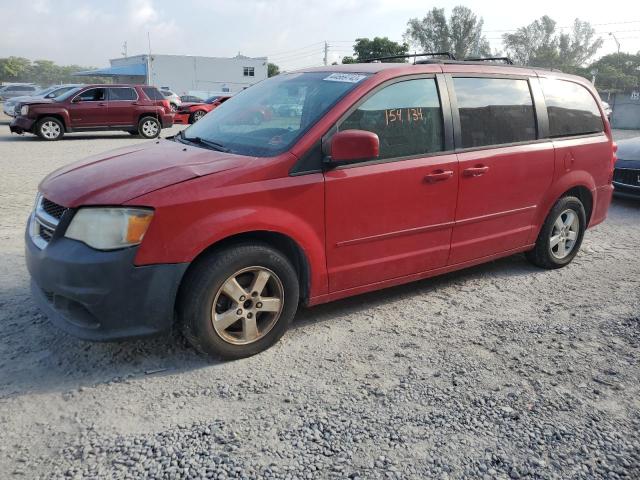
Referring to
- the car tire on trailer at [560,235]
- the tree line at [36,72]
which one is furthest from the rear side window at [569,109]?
the tree line at [36,72]

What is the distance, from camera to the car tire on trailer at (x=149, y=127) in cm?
1726

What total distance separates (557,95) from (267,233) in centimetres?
312

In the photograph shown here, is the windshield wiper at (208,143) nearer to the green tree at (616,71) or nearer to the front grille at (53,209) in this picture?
the front grille at (53,209)

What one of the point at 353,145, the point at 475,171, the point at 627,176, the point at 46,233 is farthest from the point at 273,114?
the point at 627,176

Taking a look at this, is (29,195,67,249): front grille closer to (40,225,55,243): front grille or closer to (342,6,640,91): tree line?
(40,225,55,243): front grille

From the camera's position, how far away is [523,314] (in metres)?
4.11

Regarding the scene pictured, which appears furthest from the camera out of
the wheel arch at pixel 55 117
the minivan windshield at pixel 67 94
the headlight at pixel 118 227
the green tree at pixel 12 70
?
the green tree at pixel 12 70

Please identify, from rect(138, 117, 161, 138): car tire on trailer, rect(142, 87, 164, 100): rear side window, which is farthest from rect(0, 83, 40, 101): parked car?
rect(138, 117, 161, 138): car tire on trailer

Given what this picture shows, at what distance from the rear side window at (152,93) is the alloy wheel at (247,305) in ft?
51.7

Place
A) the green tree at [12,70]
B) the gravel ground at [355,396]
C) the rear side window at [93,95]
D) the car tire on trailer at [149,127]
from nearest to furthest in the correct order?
the gravel ground at [355,396]
the rear side window at [93,95]
the car tire on trailer at [149,127]
the green tree at [12,70]

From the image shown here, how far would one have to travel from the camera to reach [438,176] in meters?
3.88

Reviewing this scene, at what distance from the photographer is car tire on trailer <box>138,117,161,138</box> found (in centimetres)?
1726

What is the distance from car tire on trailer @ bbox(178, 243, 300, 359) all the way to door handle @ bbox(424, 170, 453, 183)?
3.87 ft

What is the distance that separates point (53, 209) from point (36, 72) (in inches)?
5918
